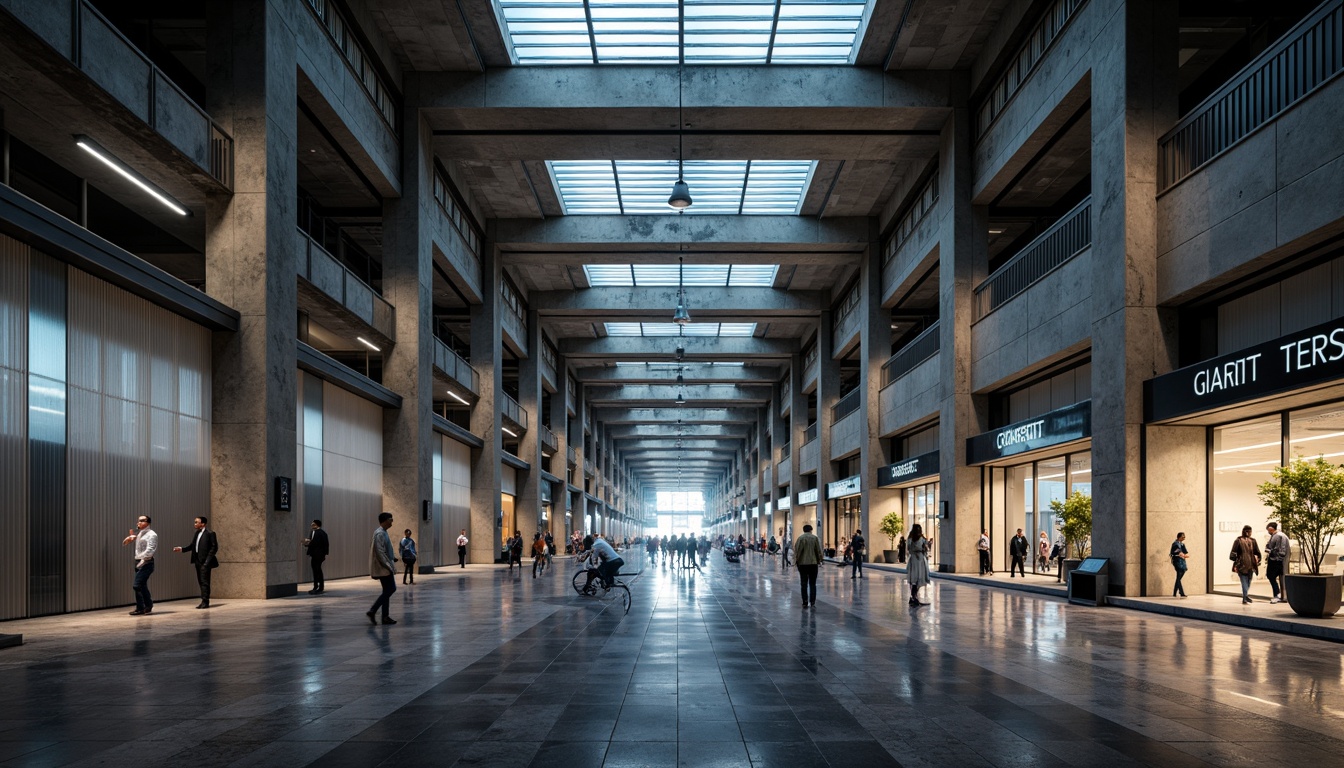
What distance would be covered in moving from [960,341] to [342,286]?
17.4m

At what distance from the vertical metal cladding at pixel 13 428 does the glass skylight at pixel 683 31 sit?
1485 cm

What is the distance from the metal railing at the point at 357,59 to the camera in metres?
23.0

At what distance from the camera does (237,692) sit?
8367 mm

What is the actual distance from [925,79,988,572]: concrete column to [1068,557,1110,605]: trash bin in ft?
32.4

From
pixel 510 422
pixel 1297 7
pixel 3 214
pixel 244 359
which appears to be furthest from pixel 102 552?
pixel 510 422

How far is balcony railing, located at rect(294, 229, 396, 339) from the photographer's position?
23.0m

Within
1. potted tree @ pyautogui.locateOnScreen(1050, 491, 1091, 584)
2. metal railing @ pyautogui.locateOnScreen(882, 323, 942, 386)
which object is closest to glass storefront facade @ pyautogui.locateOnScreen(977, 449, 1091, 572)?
potted tree @ pyautogui.locateOnScreen(1050, 491, 1091, 584)

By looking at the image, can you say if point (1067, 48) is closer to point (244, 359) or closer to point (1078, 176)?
point (1078, 176)

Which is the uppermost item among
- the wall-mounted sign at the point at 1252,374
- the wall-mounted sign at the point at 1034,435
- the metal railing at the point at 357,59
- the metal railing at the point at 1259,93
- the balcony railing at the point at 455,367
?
the metal railing at the point at 357,59

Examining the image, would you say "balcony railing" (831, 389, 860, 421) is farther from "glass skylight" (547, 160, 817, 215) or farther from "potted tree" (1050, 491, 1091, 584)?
"potted tree" (1050, 491, 1091, 584)

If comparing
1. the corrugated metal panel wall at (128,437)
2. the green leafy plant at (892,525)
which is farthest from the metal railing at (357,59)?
the green leafy plant at (892,525)

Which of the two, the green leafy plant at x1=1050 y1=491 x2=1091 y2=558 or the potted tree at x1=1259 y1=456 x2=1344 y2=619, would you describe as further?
the green leafy plant at x1=1050 y1=491 x2=1091 y2=558

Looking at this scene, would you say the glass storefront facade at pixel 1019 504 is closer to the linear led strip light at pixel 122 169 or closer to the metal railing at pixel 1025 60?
the metal railing at pixel 1025 60

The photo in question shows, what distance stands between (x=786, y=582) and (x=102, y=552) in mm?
17858
